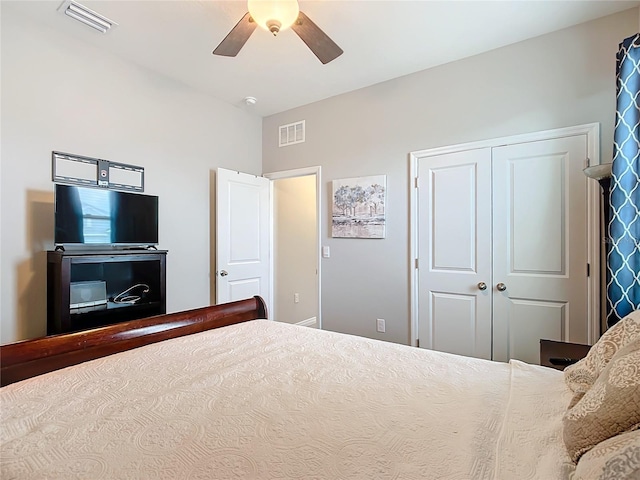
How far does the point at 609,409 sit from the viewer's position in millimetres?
732

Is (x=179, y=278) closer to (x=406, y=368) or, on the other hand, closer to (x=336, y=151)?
(x=336, y=151)

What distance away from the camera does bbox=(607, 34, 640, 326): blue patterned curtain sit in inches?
76.7

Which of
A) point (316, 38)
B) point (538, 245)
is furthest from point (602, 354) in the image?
point (316, 38)

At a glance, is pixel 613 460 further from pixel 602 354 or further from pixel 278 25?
pixel 278 25

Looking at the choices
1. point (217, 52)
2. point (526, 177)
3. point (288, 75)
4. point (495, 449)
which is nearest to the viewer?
point (495, 449)

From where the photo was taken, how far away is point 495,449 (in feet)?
2.89

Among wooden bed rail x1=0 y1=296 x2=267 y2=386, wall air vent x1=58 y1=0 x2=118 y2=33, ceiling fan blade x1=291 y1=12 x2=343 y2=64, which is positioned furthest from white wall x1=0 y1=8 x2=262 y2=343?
ceiling fan blade x1=291 y1=12 x2=343 y2=64

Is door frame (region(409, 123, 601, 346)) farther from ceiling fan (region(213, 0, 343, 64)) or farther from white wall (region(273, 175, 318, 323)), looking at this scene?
white wall (region(273, 175, 318, 323))

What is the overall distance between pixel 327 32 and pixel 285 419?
8.70ft

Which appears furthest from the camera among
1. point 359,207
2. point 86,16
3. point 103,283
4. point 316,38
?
point 359,207

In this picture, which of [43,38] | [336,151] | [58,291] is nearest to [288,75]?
[336,151]

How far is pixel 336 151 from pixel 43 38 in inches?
103

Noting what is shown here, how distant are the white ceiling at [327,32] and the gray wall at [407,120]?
5.7 inches

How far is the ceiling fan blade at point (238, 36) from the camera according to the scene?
198cm
